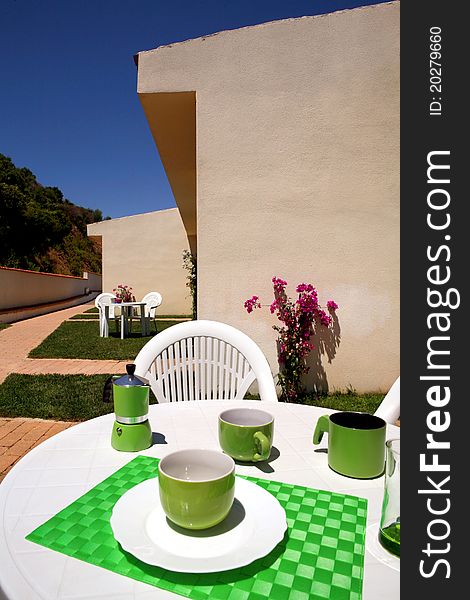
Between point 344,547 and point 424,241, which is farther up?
point 424,241

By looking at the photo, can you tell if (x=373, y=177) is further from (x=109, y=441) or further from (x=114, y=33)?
(x=114, y=33)

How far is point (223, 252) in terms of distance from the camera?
3.24 m

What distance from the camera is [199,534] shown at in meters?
0.51

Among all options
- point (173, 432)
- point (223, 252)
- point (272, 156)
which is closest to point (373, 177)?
point (272, 156)

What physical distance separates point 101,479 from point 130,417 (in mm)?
146

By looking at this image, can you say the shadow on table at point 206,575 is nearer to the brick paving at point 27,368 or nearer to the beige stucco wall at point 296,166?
the brick paving at point 27,368

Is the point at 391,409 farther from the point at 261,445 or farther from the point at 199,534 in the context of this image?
the point at 199,534

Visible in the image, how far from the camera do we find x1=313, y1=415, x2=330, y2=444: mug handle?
0.80m

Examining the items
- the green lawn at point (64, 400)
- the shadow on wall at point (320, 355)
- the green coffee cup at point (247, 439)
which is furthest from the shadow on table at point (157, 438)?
the shadow on wall at point (320, 355)

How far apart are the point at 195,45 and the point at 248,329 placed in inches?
95.7

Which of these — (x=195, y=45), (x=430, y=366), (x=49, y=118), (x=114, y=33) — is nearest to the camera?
(x=430, y=366)

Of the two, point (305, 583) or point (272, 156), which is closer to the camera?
point (305, 583)

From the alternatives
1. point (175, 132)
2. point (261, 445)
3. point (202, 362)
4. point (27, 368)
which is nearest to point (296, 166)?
point (175, 132)

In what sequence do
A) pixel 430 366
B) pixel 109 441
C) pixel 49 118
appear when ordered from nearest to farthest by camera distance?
1. pixel 430 366
2. pixel 109 441
3. pixel 49 118
